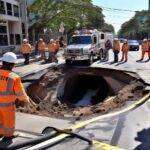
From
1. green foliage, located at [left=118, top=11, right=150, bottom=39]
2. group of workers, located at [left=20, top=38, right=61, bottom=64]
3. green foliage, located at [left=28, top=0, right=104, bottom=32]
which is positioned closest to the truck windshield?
group of workers, located at [left=20, top=38, right=61, bottom=64]

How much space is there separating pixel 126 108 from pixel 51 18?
41929mm

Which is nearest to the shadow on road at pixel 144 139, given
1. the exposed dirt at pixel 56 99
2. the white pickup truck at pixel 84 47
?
the exposed dirt at pixel 56 99

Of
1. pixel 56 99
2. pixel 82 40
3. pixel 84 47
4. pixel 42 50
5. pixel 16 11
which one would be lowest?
pixel 56 99

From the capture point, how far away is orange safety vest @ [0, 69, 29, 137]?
23.4ft

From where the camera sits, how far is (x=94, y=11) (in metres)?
67.1

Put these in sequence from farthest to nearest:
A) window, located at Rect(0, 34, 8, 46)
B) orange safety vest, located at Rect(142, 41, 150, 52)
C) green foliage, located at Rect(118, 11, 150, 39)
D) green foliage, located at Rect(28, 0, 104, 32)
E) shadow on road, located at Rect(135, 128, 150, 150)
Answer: green foliage, located at Rect(118, 11, 150, 39)
green foliage, located at Rect(28, 0, 104, 32)
window, located at Rect(0, 34, 8, 46)
orange safety vest, located at Rect(142, 41, 150, 52)
shadow on road, located at Rect(135, 128, 150, 150)

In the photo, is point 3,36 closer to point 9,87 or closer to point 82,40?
point 82,40

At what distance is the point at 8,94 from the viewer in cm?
717

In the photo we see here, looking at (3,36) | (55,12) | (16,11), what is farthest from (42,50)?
(16,11)

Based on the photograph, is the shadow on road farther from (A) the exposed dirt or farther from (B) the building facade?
(B) the building facade

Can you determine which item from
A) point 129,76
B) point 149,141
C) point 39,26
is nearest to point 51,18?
point 39,26

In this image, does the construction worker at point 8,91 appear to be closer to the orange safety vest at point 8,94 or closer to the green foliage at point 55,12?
the orange safety vest at point 8,94

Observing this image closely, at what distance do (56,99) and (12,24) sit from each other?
36.2 metres

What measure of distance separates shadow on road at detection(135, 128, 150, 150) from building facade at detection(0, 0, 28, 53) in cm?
3576
